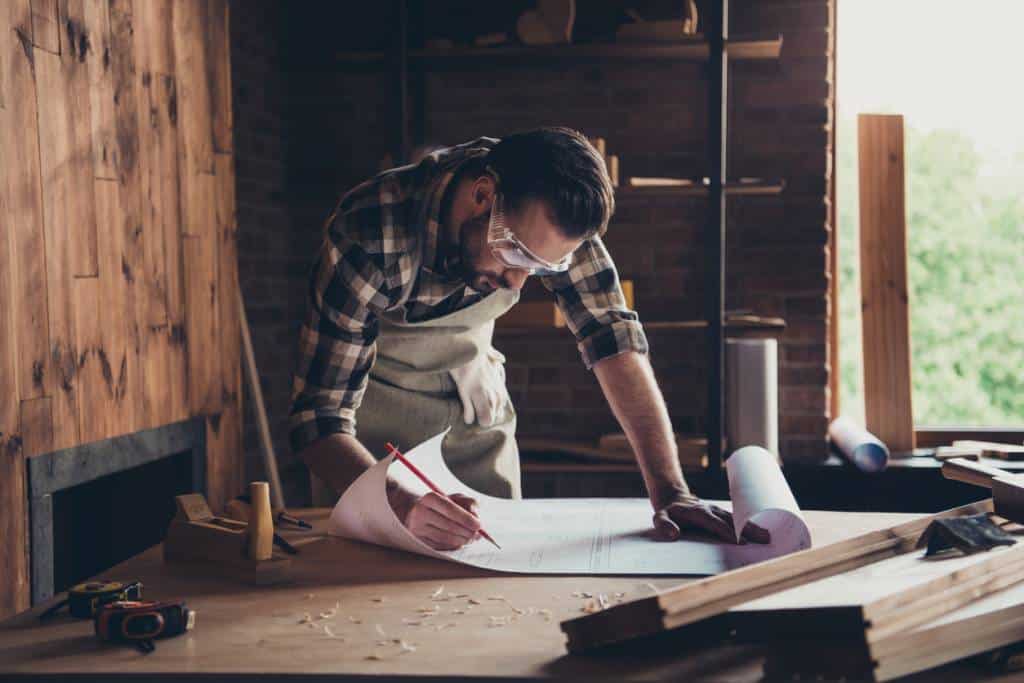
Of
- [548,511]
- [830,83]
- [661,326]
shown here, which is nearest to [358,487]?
[548,511]

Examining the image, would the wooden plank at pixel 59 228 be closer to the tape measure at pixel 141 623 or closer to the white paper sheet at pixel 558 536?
the white paper sheet at pixel 558 536

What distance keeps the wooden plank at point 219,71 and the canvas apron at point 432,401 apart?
46.2 inches

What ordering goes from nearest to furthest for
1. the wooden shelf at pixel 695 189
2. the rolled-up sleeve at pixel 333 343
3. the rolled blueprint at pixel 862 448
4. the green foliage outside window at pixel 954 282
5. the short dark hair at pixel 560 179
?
1. the short dark hair at pixel 560 179
2. the rolled-up sleeve at pixel 333 343
3. the rolled blueprint at pixel 862 448
4. the wooden shelf at pixel 695 189
5. the green foliage outside window at pixel 954 282

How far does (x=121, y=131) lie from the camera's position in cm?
254

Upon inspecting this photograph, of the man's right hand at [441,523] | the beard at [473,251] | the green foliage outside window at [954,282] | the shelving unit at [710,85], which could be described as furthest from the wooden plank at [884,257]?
the man's right hand at [441,523]

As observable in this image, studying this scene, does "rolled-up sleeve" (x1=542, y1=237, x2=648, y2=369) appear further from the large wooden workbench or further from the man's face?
the large wooden workbench

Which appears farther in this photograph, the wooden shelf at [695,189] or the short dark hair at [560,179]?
the wooden shelf at [695,189]

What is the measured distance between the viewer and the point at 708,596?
1079 millimetres

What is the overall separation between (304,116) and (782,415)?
231 cm

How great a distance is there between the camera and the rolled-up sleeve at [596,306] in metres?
2.17

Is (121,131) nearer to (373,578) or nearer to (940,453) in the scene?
(373,578)

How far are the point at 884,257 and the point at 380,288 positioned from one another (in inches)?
99.7

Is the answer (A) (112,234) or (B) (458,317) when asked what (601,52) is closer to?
(B) (458,317)

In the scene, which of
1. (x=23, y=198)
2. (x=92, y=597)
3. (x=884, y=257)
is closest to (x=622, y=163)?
(x=884, y=257)
